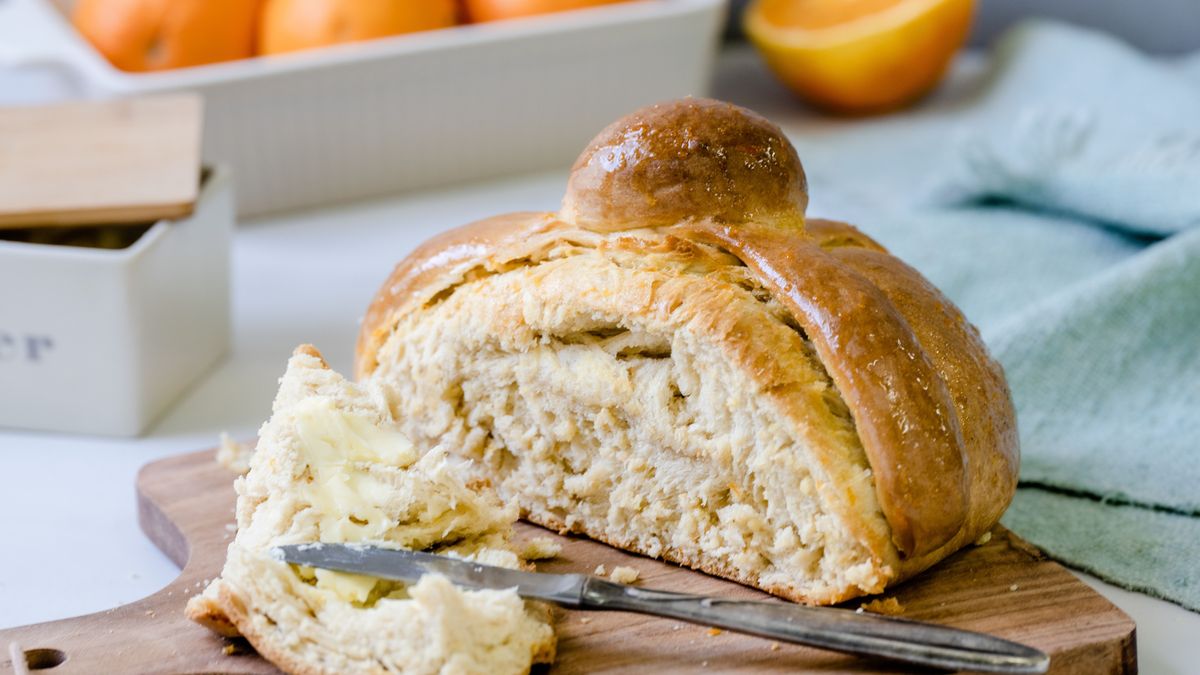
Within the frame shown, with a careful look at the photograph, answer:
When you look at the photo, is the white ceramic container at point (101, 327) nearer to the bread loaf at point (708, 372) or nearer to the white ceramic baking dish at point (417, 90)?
the bread loaf at point (708, 372)

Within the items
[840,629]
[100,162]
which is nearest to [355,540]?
[840,629]

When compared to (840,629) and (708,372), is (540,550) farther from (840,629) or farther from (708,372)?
(840,629)

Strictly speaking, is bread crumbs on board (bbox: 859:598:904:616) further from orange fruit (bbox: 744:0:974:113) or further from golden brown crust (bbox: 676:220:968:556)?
orange fruit (bbox: 744:0:974:113)

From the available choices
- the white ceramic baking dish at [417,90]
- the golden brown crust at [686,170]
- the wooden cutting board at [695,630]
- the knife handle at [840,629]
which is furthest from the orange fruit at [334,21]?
the knife handle at [840,629]

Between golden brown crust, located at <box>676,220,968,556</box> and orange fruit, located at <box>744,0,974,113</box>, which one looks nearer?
golden brown crust, located at <box>676,220,968,556</box>

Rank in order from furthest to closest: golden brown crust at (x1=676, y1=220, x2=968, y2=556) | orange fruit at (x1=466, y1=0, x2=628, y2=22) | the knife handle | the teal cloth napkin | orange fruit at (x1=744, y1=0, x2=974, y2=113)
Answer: orange fruit at (x1=744, y1=0, x2=974, y2=113) < orange fruit at (x1=466, y1=0, x2=628, y2=22) < the teal cloth napkin < golden brown crust at (x1=676, y1=220, x2=968, y2=556) < the knife handle

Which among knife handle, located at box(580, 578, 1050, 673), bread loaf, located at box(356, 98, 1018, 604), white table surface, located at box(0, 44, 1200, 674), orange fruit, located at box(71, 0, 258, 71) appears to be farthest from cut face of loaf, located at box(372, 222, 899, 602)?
orange fruit, located at box(71, 0, 258, 71)
